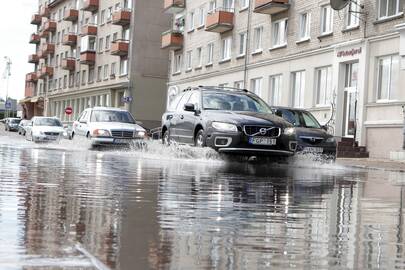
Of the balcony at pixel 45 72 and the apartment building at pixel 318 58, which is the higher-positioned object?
the balcony at pixel 45 72

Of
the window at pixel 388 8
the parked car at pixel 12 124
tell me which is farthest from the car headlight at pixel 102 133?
the parked car at pixel 12 124

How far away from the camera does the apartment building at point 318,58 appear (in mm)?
28328

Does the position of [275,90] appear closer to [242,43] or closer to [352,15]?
[242,43]

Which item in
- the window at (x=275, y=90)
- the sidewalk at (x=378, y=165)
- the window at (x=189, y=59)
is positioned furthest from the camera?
the window at (x=189, y=59)

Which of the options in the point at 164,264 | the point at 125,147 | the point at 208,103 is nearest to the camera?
the point at 164,264

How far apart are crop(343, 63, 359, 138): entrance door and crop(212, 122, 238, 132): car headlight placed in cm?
1673

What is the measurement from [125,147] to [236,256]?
18.0 metres

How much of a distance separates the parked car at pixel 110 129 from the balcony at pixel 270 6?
15.5 m

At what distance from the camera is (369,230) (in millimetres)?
5859

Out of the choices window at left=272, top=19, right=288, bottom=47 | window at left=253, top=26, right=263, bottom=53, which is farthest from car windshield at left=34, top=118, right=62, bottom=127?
window at left=272, top=19, right=288, bottom=47

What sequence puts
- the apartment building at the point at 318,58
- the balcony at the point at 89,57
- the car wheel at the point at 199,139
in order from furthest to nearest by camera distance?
the balcony at the point at 89,57
the apartment building at the point at 318,58
the car wheel at the point at 199,139

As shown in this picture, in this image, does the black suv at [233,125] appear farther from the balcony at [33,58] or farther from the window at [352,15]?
the balcony at [33,58]

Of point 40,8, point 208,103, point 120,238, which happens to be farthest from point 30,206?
point 40,8

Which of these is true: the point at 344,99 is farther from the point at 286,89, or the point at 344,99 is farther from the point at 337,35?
the point at 286,89
